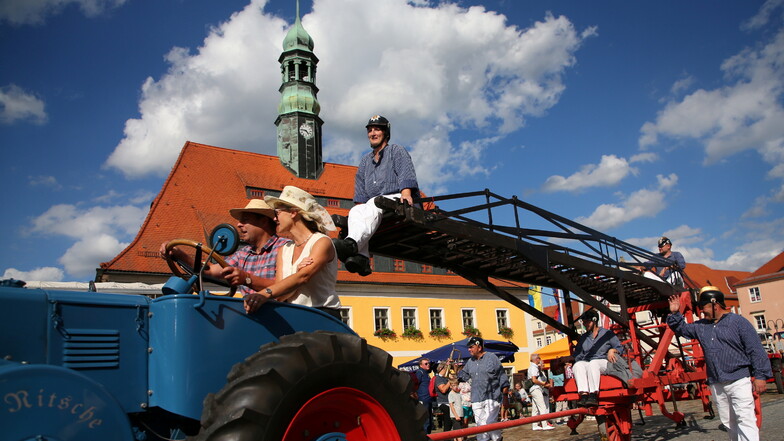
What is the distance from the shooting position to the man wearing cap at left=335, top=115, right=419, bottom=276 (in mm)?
5051

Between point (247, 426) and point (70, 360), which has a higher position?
point (70, 360)

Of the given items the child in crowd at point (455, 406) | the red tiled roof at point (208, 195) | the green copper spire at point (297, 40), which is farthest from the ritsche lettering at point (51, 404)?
the green copper spire at point (297, 40)

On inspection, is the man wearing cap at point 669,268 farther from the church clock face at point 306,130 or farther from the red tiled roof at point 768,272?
the red tiled roof at point 768,272

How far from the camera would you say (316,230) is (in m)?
4.02

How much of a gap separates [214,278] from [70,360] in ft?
3.08

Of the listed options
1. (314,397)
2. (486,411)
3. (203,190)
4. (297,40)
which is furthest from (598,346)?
(297,40)

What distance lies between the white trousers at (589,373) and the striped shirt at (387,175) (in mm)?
3409

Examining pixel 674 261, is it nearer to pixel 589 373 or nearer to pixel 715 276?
pixel 589 373

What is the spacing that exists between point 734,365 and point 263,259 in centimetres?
457

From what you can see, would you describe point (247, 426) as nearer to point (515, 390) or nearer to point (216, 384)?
point (216, 384)

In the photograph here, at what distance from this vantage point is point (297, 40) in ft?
137

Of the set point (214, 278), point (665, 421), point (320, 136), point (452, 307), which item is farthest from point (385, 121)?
point (320, 136)

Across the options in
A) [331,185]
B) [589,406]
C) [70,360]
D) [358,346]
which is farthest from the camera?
[331,185]

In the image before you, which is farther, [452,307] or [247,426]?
[452,307]
